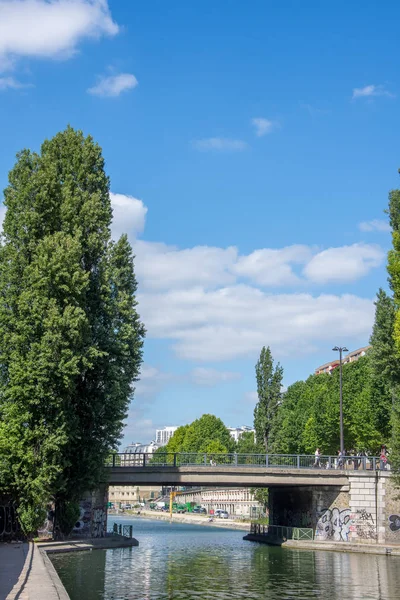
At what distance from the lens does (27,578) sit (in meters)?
24.2

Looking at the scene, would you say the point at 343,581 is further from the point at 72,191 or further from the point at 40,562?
the point at 72,191

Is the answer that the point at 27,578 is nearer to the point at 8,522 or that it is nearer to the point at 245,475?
the point at 8,522

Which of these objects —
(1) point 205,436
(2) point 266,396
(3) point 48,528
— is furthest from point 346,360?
(3) point 48,528

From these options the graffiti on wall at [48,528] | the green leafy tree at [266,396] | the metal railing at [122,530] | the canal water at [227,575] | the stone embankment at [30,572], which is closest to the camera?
the stone embankment at [30,572]

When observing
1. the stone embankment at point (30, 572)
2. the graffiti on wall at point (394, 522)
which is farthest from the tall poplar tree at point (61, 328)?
the graffiti on wall at point (394, 522)

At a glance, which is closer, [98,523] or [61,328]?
[61,328]

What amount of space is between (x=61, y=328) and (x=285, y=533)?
28.0 metres

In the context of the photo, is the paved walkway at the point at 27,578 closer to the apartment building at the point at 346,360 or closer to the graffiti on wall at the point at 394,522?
the graffiti on wall at the point at 394,522

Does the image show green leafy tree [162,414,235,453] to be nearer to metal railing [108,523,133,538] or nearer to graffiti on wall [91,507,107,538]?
metal railing [108,523,133,538]

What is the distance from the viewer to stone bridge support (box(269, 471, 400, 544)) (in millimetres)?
52406

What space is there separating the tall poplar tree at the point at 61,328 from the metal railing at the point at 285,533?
17469mm

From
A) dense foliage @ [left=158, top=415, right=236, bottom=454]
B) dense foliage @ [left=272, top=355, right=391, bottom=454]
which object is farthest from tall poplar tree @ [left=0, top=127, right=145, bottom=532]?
dense foliage @ [left=158, top=415, right=236, bottom=454]

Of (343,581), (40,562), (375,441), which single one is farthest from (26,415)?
(375,441)

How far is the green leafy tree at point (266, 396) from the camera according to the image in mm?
77938
